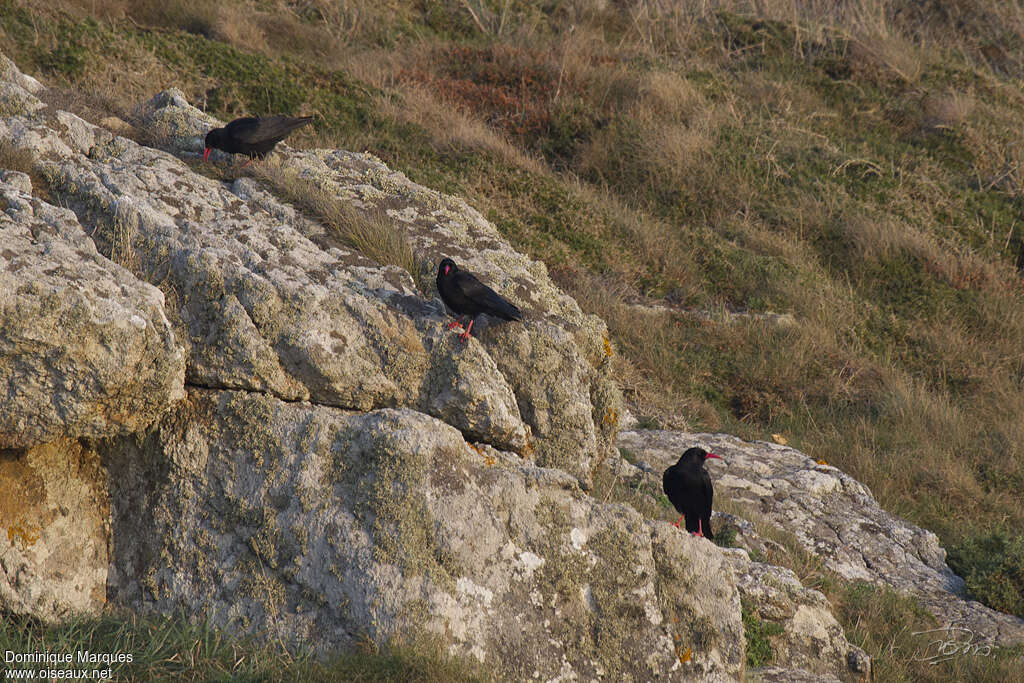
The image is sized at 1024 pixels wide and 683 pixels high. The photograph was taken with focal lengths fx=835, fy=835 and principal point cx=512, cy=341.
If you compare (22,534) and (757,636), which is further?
(757,636)

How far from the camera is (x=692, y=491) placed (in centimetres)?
578

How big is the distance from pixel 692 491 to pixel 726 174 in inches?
323

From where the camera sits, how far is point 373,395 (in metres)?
4.64

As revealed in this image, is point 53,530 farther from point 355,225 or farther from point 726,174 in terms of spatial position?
point 726,174

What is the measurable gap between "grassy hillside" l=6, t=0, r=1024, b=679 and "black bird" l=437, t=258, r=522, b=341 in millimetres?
3799

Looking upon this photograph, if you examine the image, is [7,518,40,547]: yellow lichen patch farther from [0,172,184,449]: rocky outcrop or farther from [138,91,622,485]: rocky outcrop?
[138,91,622,485]: rocky outcrop

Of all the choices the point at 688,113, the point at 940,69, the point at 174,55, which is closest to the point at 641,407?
the point at 688,113

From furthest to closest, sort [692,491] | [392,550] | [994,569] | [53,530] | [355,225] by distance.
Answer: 1. [994,569]
2. [692,491]
3. [355,225]
4. [53,530]
5. [392,550]

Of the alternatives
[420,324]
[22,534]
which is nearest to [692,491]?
[420,324]

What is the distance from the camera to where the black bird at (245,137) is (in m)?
6.24

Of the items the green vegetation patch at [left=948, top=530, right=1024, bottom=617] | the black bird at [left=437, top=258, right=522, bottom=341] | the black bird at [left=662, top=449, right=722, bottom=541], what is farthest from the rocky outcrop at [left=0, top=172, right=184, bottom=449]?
the green vegetation patch at [left=948, top=530, right=1024, bottom=617]

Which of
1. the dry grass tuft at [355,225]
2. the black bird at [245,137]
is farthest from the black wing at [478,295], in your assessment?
the black bird at [245,137]

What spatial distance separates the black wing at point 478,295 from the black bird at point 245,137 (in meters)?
2.43

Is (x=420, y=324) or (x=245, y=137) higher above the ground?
(x=245, y=137)
